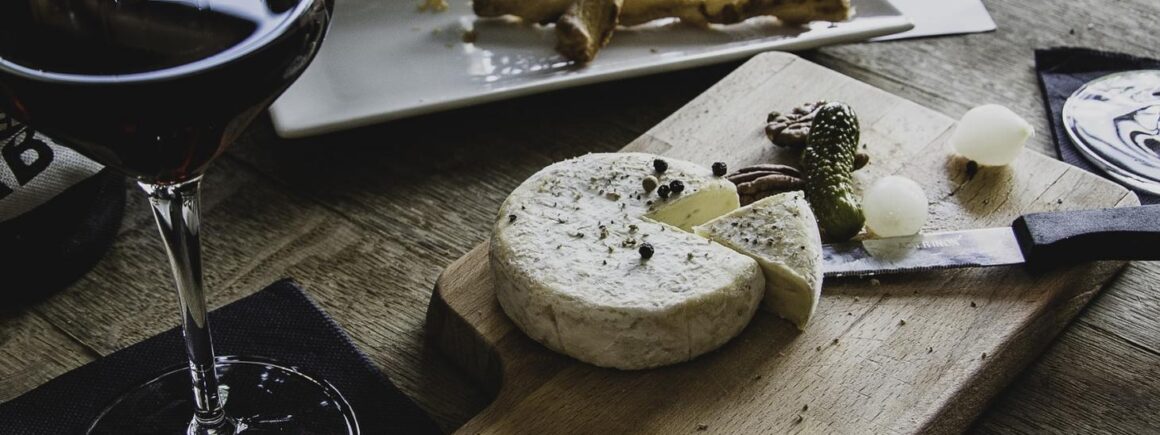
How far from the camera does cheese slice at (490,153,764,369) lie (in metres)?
0.97

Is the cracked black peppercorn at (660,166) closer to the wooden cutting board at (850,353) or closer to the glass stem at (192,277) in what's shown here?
the wooden cutting board at (850,353)

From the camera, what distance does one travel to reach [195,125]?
675 millimetres

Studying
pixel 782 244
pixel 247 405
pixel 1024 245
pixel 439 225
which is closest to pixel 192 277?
pixel 247 405

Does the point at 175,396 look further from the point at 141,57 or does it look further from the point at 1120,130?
the point at 1120,130

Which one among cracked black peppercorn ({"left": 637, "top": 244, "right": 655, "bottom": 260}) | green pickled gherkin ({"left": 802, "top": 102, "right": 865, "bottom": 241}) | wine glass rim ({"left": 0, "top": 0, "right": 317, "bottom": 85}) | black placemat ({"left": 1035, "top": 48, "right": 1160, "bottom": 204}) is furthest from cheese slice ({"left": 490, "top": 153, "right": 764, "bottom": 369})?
black placemat ({"left": 1035, "top": 48, "right": 1160, "bottom": 204})

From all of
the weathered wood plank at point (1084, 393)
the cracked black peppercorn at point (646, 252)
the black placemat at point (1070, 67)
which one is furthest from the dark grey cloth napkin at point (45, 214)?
the black placemat at point (1070, 67)

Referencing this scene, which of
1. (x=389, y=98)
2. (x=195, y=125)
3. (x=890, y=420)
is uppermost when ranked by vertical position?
(x=195, y=125)

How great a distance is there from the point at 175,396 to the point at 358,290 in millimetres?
227

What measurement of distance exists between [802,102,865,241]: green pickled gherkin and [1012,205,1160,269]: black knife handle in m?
0.17

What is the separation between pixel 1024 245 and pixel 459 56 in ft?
2.54

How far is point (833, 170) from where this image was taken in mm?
1186

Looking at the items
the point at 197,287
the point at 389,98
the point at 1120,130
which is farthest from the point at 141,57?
the point at 1120,130

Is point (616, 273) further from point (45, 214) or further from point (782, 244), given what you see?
point (45, 214)

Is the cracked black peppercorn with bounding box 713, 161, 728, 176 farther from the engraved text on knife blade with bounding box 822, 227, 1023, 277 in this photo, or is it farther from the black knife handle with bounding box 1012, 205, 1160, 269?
the black knife handle with bounding box 1012, 205, 1160, 269
